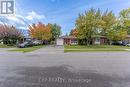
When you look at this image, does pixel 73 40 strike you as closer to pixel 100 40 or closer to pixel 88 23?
pixel 100 40

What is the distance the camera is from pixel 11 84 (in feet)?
19.9

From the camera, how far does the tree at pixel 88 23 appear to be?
131 ft

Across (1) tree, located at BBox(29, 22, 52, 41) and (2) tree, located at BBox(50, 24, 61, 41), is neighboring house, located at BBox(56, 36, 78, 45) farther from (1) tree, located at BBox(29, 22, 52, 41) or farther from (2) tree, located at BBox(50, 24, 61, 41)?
(2) tree, located at BBox(50, 24, 61, 41)

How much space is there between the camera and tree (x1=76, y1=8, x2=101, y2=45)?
131 feet

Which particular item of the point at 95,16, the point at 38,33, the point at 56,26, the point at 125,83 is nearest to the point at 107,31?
the point at 95,16

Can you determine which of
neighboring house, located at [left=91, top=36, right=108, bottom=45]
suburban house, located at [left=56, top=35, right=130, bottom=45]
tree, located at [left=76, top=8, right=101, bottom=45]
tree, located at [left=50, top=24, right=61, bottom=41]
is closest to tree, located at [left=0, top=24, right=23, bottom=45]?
suburban house, located at [left=56, top=35, right=130, bottom=45]

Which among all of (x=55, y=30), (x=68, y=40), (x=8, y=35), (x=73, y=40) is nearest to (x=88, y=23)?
(x=73, y=40)

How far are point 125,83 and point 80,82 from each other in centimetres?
166

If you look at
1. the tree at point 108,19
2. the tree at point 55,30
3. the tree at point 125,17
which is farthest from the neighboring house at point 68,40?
the tree at point 55,30

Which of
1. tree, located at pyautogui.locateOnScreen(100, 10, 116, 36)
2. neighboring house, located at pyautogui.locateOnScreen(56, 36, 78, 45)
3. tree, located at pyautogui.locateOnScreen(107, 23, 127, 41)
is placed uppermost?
tree, located at pyautogui.locateOnScreen(100, 10, 116, 36)

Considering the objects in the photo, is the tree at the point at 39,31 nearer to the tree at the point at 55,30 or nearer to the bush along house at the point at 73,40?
the bush along house at the point at 73,40

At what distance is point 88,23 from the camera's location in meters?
39.9

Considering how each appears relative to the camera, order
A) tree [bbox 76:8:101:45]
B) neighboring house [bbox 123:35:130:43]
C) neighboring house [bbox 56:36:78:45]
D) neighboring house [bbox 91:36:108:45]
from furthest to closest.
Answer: neighboring house [bbox 123:35:130:43] → neighboring house [bbox 56:36:78:45] → neighboring house [bbox 91:36:108:45] → tree [bbox 76:8:101:45]

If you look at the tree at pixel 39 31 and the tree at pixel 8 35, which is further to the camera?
the tree at pixel 39 31
